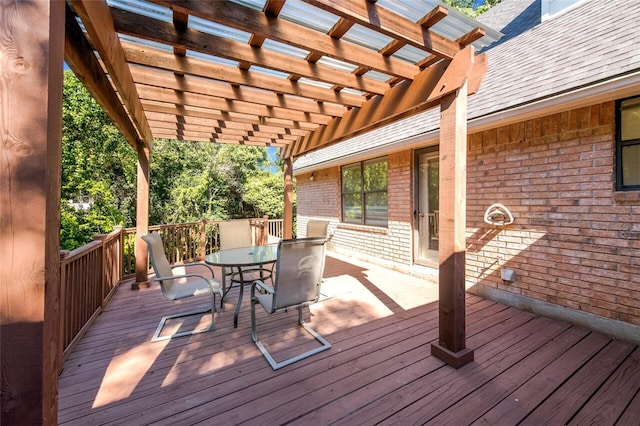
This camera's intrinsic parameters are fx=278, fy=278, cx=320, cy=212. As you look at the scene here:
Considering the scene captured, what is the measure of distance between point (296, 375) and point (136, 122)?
143 inches

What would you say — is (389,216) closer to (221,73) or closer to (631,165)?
(631,165)

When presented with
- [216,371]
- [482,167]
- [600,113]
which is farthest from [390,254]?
[216,371]

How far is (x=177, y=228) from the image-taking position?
6453mm

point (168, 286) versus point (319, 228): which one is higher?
point (319, 228)

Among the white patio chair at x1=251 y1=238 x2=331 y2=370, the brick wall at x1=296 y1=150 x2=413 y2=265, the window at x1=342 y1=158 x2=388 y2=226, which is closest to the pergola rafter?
the white patio chair at x1=251 y1=238 x2=331 y2=370

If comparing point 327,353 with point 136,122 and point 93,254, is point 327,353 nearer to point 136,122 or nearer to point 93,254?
point 93,254

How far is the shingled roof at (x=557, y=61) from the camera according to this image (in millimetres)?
2822

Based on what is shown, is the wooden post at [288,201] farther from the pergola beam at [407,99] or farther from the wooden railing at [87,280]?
the wooden railing at [87,280]

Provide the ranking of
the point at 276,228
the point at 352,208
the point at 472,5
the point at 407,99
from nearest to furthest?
the point at 407,99, the point at 352,208, the point at 276,228, the point at 472,5

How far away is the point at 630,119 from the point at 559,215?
1.15 meters

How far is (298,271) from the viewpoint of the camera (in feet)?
9.07

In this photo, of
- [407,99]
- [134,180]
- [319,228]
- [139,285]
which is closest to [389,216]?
[319,228]

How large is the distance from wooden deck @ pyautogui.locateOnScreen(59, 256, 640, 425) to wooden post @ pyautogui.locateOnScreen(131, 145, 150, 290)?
137cm

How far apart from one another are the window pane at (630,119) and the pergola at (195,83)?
170 centimetres
